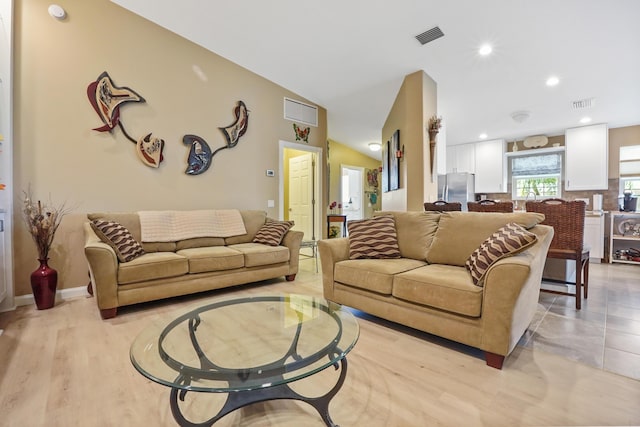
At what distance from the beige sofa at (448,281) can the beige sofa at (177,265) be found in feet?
3.53

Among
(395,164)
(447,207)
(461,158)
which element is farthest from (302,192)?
(461,158)

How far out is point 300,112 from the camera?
→ 5.07m

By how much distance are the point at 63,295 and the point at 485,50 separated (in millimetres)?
5385

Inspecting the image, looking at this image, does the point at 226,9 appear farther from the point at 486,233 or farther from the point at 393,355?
the point at 393,355

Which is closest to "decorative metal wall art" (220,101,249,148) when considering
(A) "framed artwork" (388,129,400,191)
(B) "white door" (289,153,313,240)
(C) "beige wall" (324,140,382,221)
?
(B) "white door" (289,153,313,240)

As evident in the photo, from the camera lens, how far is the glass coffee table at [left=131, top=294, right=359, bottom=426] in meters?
1.05

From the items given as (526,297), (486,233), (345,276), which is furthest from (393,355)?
(486,233)

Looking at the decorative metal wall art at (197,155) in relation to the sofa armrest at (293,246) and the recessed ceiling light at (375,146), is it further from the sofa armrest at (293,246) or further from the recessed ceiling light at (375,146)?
the recessed ceiling light at (375,146)

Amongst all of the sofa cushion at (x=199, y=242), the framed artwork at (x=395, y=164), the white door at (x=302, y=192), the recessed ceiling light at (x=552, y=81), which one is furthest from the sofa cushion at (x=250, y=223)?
the recessed ceiling light at (x=552, y=81)

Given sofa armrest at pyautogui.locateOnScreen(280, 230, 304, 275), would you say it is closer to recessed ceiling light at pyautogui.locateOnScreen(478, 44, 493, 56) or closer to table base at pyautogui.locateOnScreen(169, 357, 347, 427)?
table base at pyautogui.locateOnScreen(169, 357, 347, 427)

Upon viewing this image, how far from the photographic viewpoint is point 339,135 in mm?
6891

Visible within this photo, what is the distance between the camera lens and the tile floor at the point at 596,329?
5.92 feet

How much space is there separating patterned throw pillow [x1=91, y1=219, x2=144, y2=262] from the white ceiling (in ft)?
8.40

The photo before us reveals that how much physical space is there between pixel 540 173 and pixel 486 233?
4923 mm
